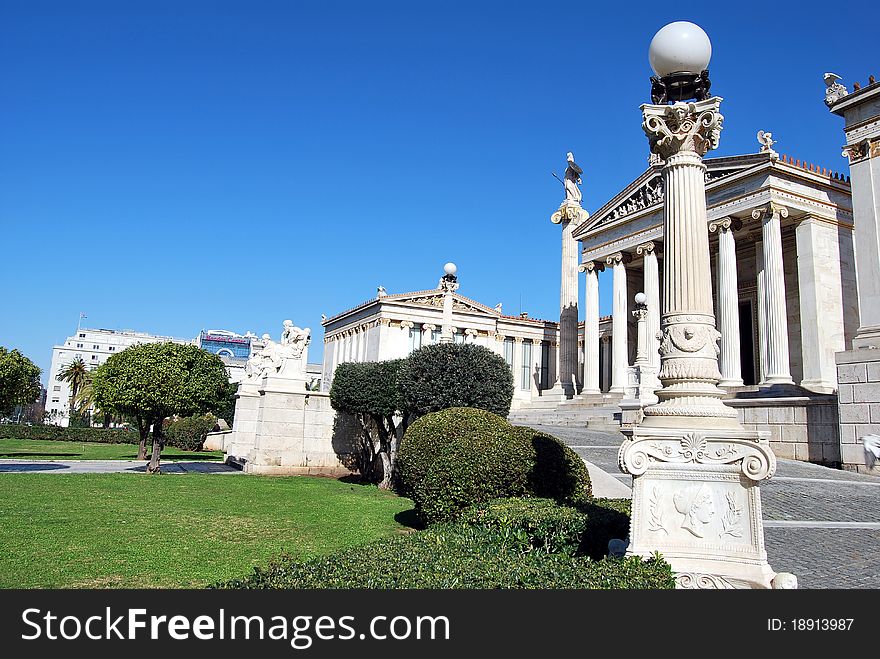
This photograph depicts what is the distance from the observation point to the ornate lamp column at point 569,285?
36969mm

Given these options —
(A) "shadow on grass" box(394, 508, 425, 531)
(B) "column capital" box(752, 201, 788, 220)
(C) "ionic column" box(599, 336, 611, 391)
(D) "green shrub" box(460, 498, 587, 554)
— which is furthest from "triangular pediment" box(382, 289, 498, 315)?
(D) "green shrub" box(460, 498, 587, 554)

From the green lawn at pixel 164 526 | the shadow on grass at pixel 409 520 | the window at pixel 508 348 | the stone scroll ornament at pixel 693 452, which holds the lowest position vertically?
the shadow on grass at pixel 409 520

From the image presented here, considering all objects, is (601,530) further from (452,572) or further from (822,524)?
(822,524)

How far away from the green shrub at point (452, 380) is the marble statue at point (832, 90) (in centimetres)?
1280

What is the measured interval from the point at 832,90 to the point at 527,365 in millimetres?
36209

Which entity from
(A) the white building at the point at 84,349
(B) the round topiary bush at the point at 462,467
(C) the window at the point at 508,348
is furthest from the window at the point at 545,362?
(A) the white building at the point at 84,349

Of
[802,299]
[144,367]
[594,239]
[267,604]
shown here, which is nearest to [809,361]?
[802,299]

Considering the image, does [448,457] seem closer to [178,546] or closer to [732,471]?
[178,546]

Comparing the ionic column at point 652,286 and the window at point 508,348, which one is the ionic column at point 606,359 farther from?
the ionic column at point 652,286

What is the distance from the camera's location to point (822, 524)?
9102 mm

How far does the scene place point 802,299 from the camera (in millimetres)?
25438

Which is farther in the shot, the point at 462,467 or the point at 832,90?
the point at 832,90

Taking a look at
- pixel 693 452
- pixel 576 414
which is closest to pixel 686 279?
pixel 693 452

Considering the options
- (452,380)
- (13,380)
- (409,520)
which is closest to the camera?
(409,520)
